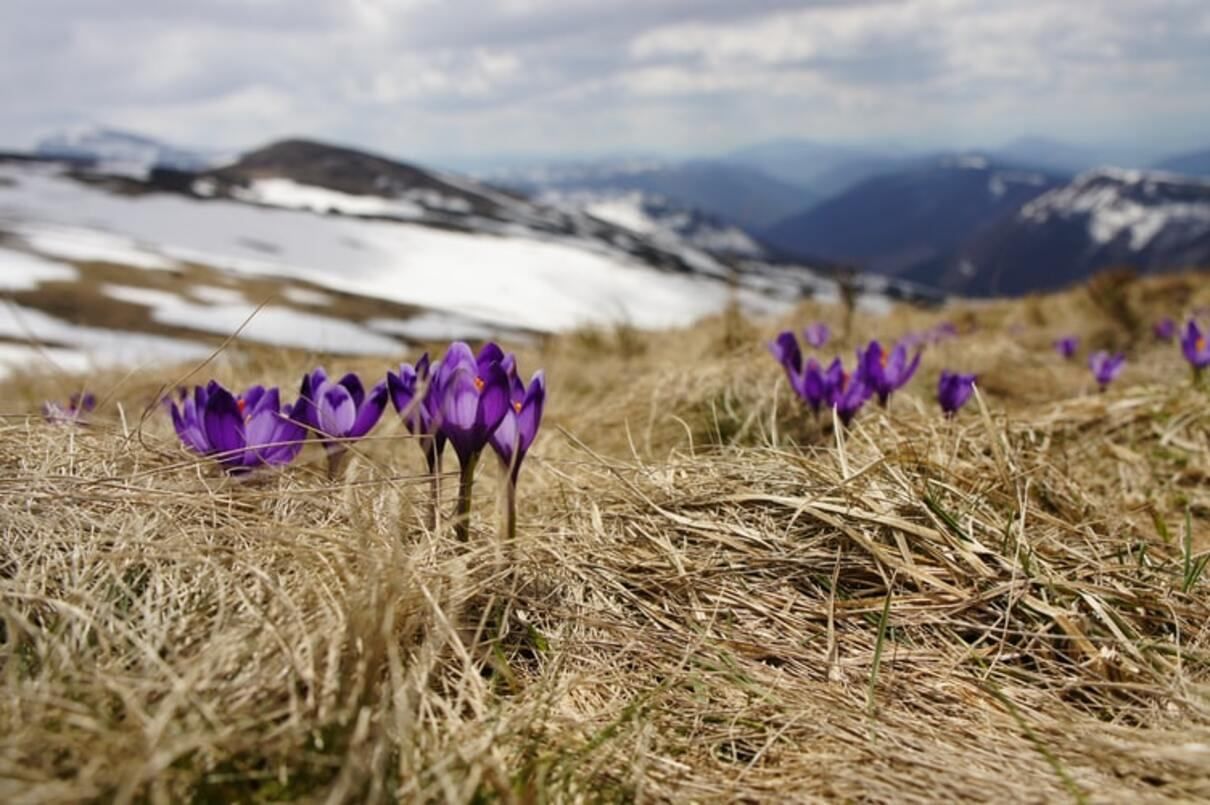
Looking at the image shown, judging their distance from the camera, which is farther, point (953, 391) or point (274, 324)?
point (274, 324)

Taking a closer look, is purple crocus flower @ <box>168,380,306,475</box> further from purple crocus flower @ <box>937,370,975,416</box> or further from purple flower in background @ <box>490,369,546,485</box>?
purple crocus flower @ <box>937,370,975,416</box>

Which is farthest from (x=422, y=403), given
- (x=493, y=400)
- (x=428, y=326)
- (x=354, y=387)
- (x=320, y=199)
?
(x=320, y=199)

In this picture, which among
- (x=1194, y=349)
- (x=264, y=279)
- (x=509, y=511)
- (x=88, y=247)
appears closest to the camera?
(x=509, y=511)

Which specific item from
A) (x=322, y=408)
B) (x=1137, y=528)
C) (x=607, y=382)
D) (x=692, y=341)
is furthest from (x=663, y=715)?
(x=692, y=341)

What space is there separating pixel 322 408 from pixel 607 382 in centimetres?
335

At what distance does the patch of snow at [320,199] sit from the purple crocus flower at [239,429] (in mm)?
59727

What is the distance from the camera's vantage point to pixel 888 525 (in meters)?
1.88

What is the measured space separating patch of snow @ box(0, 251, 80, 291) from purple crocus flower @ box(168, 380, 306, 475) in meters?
17.4

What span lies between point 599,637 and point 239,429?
3.00 ft

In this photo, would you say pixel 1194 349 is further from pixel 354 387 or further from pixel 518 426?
pixel 354 387

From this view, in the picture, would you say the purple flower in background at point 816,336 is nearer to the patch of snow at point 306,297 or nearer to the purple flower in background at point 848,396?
the purple flower in background at point 848,396

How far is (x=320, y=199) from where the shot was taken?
67.3 metres

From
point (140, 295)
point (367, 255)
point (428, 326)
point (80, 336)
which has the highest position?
point (367, 255)

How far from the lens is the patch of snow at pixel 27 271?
1709 cm
